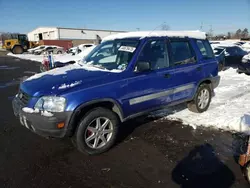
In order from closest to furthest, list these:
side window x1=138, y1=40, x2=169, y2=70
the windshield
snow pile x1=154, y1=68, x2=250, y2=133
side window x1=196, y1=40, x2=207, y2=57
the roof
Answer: the windshield → side window x1=138, y1=40, x2=169, y2=70 → the roof → snow pile x1=154, y1=68, x2=250, y2=133 → side window x1=196, y1=40, x2=207, y2=57

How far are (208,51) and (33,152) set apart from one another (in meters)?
4.61

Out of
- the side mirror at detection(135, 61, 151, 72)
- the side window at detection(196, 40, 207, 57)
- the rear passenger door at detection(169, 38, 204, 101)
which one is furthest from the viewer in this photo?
the side window at detection(196, 40, 207, 57)

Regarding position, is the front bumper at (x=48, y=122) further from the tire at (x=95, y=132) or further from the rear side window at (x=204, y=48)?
the rear side window at (x=204, y=48)

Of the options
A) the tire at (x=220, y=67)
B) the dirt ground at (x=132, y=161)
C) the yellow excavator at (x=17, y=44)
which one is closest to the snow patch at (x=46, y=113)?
the dirt ground at (x=132, y=161)

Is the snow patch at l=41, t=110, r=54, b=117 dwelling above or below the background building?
below

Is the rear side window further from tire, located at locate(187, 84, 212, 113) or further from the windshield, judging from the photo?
the windshield

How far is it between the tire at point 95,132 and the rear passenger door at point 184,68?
1660 millimetres

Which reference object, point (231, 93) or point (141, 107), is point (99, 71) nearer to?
point (141, 107)

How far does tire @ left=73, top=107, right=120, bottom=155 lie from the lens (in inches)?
127

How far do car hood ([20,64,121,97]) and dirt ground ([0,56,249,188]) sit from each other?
3.69ft

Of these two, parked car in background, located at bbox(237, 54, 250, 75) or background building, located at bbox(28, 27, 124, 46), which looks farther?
background building, located at bbox(28, 27, 124, 46)

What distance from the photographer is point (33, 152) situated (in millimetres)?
3584

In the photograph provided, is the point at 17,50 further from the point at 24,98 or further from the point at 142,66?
the point at 142,66

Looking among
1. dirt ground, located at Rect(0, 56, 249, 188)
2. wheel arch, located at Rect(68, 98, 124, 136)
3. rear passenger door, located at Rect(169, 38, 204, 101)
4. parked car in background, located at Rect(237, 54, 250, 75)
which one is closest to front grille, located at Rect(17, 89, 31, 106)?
wheel arch, located at Rect(68, 98, 124, 136)
